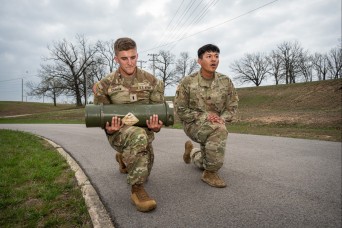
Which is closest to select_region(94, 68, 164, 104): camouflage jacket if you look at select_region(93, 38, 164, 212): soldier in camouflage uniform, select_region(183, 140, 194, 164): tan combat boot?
select_region(93, 38, 164, 212): soldier in camouflage uniform

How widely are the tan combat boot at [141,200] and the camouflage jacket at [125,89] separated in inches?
45.9

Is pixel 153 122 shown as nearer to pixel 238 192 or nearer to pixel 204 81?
pixel 238 192

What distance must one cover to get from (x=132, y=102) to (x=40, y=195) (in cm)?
159

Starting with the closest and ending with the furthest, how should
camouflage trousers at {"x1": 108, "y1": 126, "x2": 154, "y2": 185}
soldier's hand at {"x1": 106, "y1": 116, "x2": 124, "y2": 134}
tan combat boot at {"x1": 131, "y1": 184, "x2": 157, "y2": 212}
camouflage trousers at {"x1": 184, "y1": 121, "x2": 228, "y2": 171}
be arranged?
tan combat boot at {"x1": 131, "y1": 184, "x2": 157, "y2": 212}, camouflage trousers at {"x1": 108, "y1": 126, "x2": 154, "y2": 185}, soldier's hand at {"x1": 106, "y1": 116, "x2": 124, "y2": 134}, camouflage trousers at {"x1": 184, "y1": 121, "x2": 228, "y2": 171}

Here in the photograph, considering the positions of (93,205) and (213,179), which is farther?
(213,179)

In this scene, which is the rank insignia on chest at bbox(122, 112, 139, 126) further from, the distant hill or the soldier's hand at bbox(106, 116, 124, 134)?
the distant hill

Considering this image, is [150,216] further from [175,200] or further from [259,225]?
[259,225]

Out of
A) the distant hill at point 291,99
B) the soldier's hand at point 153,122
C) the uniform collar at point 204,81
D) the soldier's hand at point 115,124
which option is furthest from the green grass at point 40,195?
the distant hill at point 291,99

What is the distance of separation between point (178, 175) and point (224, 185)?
865 mm

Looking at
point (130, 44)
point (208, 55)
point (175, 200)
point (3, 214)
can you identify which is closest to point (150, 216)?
point (175, 200)

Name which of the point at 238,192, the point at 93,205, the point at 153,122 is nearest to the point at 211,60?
the point at 153,122

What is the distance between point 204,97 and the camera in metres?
4.54

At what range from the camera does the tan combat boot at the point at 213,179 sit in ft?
12.5

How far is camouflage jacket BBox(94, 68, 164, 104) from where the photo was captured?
386 cm
